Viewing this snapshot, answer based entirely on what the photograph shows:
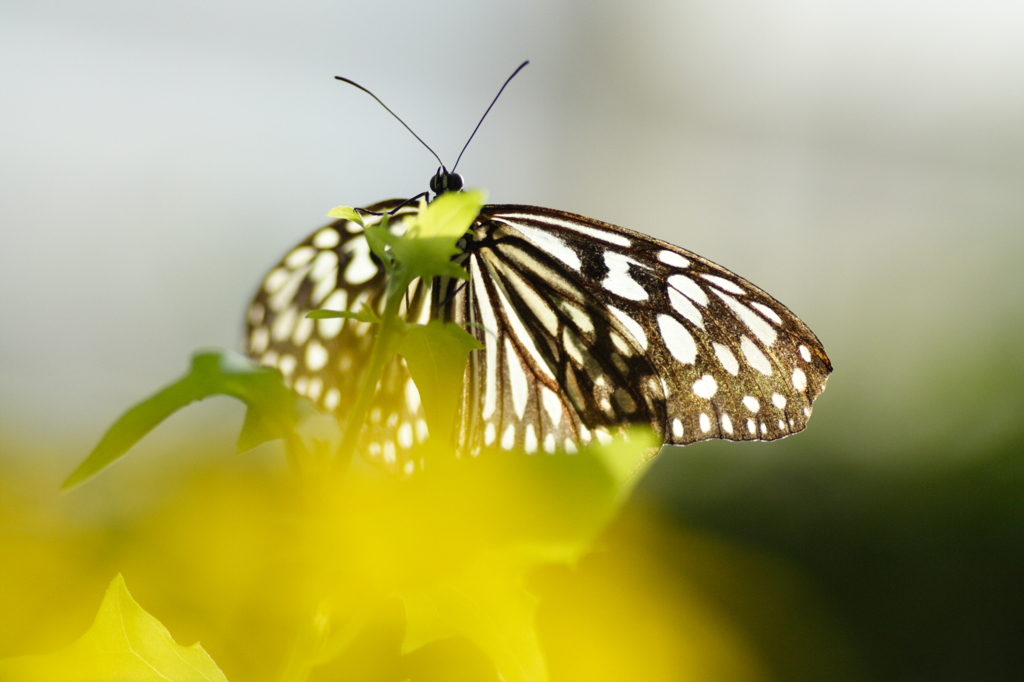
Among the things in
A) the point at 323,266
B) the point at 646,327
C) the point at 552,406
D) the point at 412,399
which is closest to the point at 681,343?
the point at 646,327

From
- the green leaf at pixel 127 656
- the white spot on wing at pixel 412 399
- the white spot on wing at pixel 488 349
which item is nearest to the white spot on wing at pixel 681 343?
the white spot on wing at pixel 488 349

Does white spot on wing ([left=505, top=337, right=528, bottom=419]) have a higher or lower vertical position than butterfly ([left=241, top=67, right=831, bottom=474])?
lower

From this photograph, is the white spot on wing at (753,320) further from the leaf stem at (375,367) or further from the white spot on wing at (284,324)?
the white spot on wing at (284,324)

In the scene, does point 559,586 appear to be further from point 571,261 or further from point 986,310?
point 986,310

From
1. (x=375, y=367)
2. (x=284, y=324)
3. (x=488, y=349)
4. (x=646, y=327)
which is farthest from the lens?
(x=284, y=324)

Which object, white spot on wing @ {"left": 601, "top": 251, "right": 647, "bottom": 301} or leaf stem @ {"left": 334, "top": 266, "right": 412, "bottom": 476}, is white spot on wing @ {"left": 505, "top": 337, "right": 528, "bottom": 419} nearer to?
white spot on wing @ {"left": 601, "top": 251, "right": 647, "bottom": 301}

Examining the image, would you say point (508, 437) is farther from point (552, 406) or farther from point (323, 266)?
point (323, 266)

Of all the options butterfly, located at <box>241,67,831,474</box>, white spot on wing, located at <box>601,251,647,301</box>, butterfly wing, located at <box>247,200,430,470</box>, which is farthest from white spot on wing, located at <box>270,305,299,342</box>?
white spot on wing, located at <box>601,251,647,301</box>
